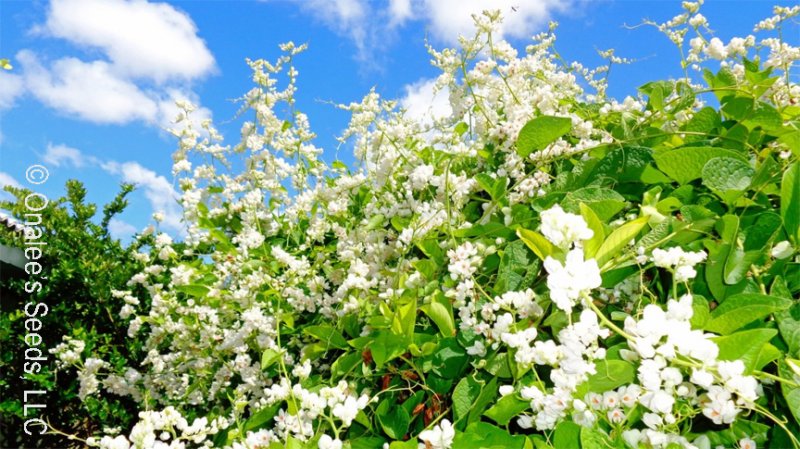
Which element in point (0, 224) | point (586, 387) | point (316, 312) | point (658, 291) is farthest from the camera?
point (0, 224)

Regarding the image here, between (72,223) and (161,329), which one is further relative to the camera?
(72,223)

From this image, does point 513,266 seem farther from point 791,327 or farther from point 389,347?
point 791,327

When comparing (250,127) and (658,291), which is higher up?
(250,127)

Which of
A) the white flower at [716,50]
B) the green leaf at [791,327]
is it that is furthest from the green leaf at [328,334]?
the white flower at [716,50]

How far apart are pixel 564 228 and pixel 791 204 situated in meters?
0.38

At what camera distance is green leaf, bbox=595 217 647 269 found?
88 cm

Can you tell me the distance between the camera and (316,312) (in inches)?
70.6

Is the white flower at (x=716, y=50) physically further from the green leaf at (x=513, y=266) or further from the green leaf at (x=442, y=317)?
the green leaf at (x=442, y=317)

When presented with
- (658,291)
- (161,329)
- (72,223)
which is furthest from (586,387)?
(72,223)

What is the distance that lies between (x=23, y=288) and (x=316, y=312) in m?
2.59

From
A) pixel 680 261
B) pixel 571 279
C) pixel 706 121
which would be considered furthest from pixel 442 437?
Result: pixel 706 121

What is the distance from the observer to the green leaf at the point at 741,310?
82cm

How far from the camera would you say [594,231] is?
91 cm

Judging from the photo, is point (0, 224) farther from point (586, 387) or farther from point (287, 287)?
point (586, 387)
